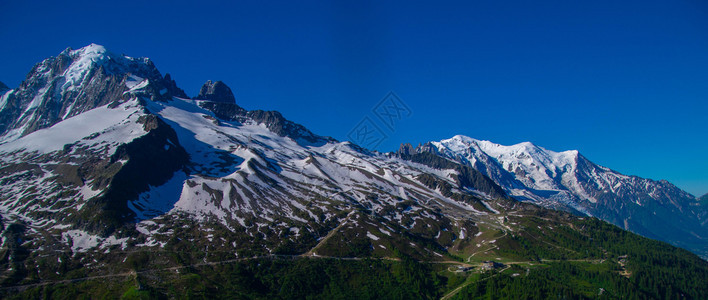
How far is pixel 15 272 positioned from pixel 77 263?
77.7ft

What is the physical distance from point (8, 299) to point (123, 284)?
41684 millimetres

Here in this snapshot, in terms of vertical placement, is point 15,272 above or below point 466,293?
below

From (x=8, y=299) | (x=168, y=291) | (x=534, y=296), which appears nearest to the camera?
(x=8, y=299)

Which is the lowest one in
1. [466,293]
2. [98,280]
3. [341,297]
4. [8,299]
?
[8,299]

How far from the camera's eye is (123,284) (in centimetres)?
17862

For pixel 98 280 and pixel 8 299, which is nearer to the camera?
pixel 8 299

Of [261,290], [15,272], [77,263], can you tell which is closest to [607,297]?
[261,290]

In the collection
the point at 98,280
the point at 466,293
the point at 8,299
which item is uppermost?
the point at 466,293

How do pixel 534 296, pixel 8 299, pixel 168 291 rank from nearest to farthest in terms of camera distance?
pixel 8 299, pixel 168 291, pixel 534 296

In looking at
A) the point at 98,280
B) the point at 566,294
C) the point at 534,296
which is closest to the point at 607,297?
the point at 566,294

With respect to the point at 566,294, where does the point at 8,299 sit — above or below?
below

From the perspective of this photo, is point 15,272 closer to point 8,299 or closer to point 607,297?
point 8,299

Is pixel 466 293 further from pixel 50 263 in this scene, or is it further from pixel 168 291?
pixel 50 263

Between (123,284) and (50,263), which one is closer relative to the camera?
(123,284)
